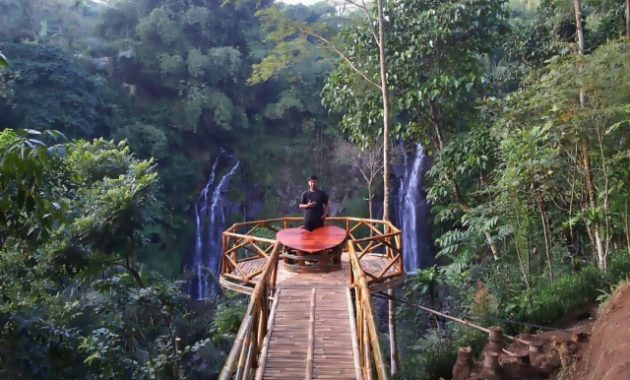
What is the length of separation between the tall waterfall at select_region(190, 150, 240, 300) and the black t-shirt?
37.8ft

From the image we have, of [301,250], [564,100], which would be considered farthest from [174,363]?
[564,100]

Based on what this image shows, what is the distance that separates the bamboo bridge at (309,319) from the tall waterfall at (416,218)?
10.9 m

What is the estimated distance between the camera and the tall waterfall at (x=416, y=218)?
18484 millimetres

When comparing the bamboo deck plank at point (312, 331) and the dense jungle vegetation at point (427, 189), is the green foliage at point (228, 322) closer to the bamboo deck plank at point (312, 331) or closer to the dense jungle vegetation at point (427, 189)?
the dense jungle vegetation at point (427, 189)

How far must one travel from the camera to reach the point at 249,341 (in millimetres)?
3754

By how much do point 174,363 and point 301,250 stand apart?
233cm

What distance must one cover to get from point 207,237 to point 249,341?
15.6 m

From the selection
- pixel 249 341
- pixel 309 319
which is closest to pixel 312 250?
pixel 309 319

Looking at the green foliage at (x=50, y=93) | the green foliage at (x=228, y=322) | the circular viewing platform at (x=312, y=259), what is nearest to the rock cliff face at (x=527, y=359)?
the circular viewing platform at (x=312, y=259)

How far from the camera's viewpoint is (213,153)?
2097 cm

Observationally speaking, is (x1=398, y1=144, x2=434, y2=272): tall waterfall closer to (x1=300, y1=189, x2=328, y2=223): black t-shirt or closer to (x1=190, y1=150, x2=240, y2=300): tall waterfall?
(x1=190, y1=150, x2=240, y2=300): tall waterfall

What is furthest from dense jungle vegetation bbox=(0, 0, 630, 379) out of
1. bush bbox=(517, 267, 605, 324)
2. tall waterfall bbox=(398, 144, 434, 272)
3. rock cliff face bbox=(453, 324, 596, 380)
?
tall waterfall bbox=(398, 144, 434, 272)

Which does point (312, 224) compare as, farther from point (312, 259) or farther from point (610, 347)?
point (610, 347)

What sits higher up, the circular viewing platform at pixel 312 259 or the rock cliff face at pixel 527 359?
the circular viewing platform at pixel 312 259
